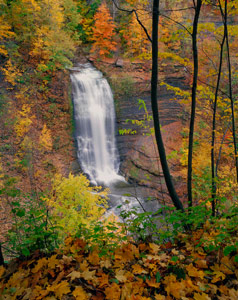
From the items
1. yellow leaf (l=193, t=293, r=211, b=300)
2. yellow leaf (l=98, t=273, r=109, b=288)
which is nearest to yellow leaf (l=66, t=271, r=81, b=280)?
yellow leaf (l=98, t=273, r=109, b=288)

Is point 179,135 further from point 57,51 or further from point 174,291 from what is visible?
point 174,291

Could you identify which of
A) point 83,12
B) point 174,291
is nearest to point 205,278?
point 174,291

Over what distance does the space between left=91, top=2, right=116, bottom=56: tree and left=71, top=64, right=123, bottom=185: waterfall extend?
4439mm

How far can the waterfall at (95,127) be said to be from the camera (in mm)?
14313

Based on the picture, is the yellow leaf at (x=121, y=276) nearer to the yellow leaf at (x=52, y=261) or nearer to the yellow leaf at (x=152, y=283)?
the yellow leaf at (x=152, y=283)

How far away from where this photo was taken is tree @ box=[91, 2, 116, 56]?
58.3 feet

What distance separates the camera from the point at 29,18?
1326 centimetres

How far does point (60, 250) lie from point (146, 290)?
1.11 m

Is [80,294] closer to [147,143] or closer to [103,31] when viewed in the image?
[147,143]

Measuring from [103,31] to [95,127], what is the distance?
987 cm

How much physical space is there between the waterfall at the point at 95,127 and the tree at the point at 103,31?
444cm

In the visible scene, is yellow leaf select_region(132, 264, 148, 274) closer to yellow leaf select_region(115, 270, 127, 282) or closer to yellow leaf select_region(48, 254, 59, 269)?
yellow leaf select_region(115, 270, 127, 282)

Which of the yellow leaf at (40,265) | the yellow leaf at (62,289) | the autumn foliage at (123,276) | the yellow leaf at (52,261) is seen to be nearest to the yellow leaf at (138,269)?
the autumn foliage at (123,276)

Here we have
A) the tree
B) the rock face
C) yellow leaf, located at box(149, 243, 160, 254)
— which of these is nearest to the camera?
yellow leaf, located at box(149, 243, 160, 254)
